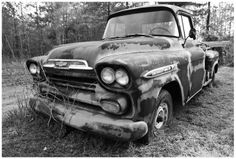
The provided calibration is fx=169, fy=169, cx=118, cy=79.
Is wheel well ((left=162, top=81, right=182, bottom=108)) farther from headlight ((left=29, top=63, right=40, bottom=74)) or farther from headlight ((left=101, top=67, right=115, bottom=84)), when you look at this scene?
headlight ((left=29, top=63, right=40, bottom=74))

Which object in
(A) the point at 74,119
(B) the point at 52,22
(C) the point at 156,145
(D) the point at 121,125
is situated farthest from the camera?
(B) the point at 52,22

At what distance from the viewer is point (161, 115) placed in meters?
2.39

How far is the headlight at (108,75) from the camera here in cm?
181

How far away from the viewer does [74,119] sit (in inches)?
80.0

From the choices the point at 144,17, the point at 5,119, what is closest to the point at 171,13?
the point at 144,17

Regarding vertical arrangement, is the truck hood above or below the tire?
above

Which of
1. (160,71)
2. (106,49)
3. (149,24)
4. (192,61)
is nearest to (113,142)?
(160,71)

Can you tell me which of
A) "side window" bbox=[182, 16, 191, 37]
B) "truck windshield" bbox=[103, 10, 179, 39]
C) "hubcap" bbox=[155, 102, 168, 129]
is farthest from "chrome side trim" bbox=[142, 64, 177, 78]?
"side window" bbox=[182, 16, 191, 37]

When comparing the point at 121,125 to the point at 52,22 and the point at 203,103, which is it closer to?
the point at 203,103

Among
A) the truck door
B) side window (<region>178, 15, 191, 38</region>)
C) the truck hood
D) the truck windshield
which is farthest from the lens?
side window (<region>178, 15, 191, 38</region>)

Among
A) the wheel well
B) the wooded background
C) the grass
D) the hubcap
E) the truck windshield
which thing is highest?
the wooded background

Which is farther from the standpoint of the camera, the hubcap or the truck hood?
the hubcap

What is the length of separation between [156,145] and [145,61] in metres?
1.14

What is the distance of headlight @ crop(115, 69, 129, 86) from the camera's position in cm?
177
